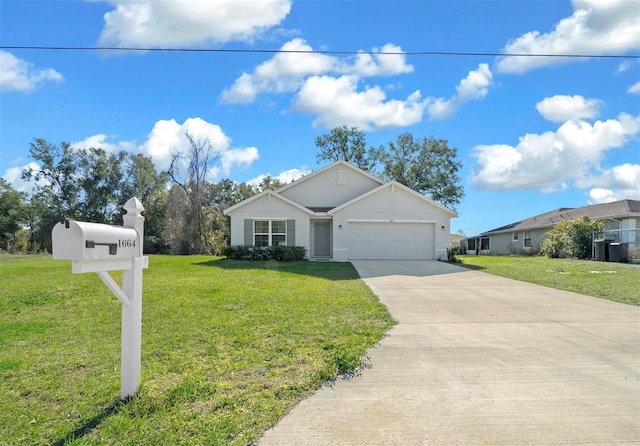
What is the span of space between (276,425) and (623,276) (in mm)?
14368

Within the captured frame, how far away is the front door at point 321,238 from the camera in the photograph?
71.8 ft

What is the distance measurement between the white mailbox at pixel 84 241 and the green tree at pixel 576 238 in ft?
81.3

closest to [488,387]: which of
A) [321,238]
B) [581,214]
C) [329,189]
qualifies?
[321,238]

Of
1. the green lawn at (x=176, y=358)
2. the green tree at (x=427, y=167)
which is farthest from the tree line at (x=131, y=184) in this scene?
the green lawn at (x=176, y=358)

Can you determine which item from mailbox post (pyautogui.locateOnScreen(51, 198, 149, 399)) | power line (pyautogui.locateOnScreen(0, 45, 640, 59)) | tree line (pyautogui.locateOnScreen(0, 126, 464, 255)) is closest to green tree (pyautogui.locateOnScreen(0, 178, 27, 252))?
tree line (pyautogui.locateOnScreen(0, 126, 464, 255))

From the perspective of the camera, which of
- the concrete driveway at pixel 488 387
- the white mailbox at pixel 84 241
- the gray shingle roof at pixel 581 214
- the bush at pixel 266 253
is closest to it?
the white mailbox at pixel 84 241

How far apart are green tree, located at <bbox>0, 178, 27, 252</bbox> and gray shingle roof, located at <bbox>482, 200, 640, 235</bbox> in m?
43.1

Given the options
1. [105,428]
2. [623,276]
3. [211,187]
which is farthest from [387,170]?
[105,428]

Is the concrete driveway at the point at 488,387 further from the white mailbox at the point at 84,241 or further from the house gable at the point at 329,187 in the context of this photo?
the house gable at the point at 329,187

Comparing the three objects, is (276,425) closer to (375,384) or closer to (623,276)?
(375,384)

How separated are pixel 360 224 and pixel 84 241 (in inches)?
732

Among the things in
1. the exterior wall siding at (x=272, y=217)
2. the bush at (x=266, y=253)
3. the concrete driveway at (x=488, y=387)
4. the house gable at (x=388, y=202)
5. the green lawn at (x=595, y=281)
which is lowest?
the concrete driveway at (x=488, y=387)

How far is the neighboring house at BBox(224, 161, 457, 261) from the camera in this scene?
819 inches

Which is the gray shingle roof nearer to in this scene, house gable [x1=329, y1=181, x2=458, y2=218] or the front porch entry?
house gable [x1=329, y1=181, x2=458, y2=218]
